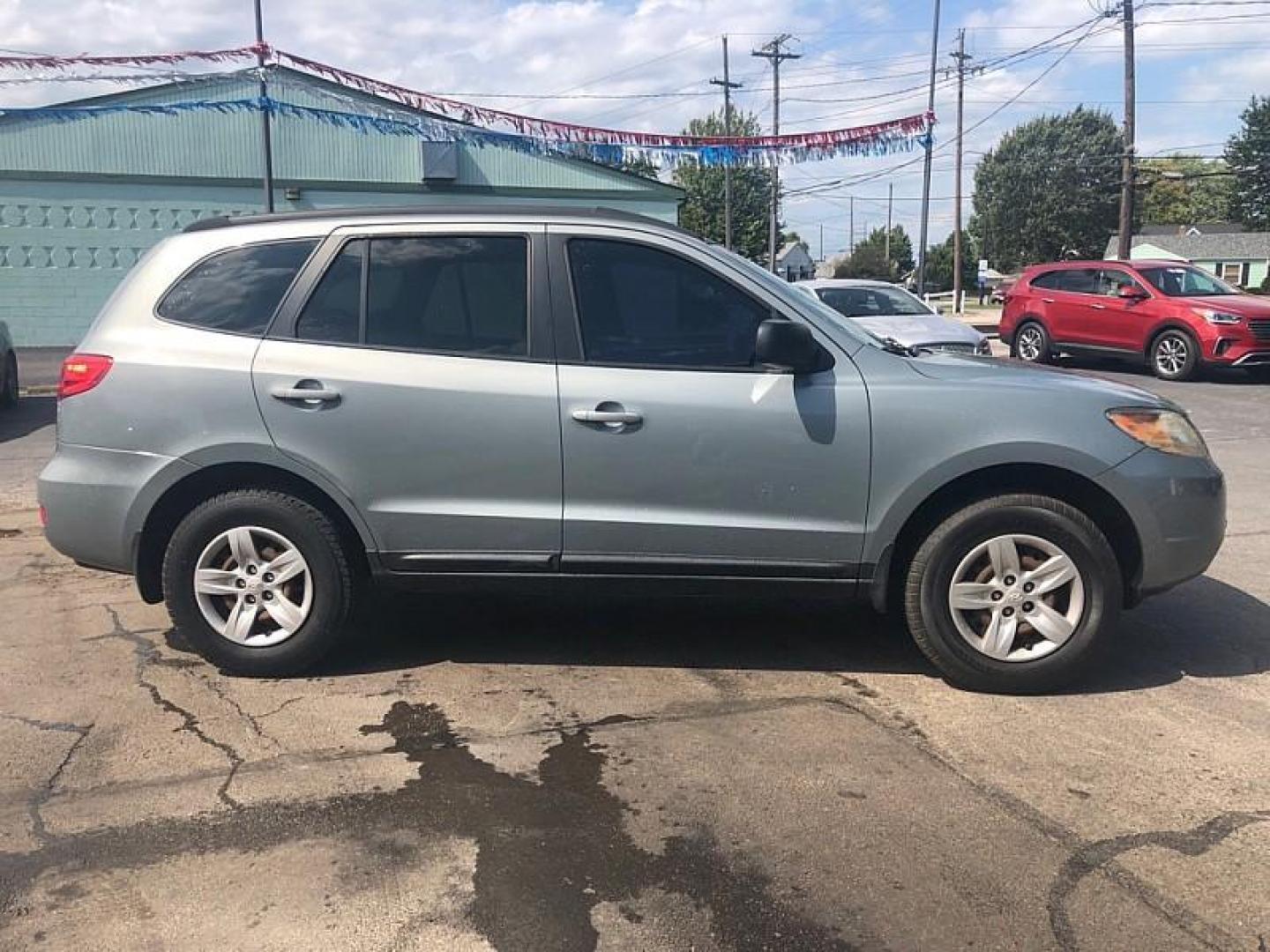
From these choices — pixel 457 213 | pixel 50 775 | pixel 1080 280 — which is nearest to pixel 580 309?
pixel 457 213

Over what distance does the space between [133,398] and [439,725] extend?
1832mm

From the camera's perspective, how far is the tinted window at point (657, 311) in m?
4.37

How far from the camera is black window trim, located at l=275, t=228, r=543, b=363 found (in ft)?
14.4

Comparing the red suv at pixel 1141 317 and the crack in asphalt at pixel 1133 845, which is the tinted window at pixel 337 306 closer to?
the crack in asphalt at pixel 1133 845

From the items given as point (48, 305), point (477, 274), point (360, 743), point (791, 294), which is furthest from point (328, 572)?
point (48, 305)

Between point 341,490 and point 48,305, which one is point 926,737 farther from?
point 48,305

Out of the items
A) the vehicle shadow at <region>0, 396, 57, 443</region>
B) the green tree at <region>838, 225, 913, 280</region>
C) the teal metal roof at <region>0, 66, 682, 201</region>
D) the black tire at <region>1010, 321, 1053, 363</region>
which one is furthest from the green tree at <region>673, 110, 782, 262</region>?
the vehicle shadow at <region>0, 396, 57, 443</region>

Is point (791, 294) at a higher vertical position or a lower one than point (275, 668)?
higher

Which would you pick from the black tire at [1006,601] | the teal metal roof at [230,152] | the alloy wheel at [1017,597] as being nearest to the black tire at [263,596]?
the black tire at [1006,601]

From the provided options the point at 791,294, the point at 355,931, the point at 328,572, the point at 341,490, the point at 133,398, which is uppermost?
the point at 791,294

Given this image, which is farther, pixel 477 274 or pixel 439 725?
pixel 477 274

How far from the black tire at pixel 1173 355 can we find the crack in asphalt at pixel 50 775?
15.6 m

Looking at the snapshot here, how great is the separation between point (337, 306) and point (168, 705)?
1.73m

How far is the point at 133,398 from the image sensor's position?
174 inches
